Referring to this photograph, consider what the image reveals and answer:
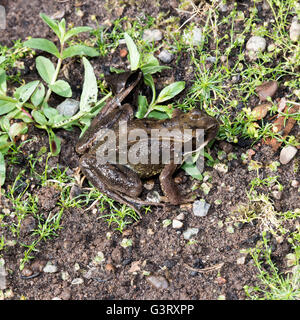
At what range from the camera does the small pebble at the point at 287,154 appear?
5.29 metres

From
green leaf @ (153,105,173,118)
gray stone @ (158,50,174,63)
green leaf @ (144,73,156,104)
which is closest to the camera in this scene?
green leaf @ (153,105,173,118)

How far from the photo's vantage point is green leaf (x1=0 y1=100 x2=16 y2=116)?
5500mm

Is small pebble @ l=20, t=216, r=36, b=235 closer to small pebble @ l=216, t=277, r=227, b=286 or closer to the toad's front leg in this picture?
the toad's front leg

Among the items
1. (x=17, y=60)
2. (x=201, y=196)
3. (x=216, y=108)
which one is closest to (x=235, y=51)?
(x=216, y=108)

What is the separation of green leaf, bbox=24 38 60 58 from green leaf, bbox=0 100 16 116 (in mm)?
784

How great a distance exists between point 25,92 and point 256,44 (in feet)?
10.0

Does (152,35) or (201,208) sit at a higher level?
(152,35)

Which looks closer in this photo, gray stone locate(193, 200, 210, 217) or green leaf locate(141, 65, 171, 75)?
gray stone locate(193, 200, 210, 217)

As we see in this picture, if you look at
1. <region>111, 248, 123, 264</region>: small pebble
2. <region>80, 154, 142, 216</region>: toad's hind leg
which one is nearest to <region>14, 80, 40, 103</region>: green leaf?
<region>80, 154, 142, 216</region>: toad's hind leg

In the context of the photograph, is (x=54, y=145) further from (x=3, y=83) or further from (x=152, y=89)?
(x=152, y=89)

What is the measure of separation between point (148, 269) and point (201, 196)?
109 cm

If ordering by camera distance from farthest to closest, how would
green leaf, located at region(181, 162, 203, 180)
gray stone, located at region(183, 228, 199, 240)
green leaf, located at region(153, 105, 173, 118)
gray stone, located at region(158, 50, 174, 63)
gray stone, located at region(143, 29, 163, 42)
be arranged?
gray stone, located at region(143, 29, 163, 42)
gray stone, located at region(158, 50, 174, 63)
green leaf, located at region(153, 105, 173, 118)
green leaf, located at region(181, 162, 203, 180)
gray stone, located at region(183, 228, 199, 240)

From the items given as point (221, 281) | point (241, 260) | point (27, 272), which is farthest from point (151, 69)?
point (27, 272)

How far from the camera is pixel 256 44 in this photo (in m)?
5.74
